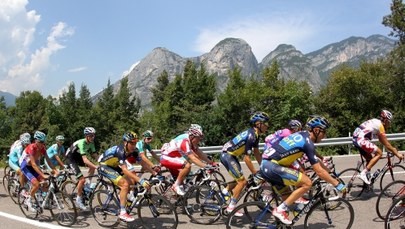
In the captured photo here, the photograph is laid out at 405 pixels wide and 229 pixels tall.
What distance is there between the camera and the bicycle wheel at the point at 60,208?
8.12 metres

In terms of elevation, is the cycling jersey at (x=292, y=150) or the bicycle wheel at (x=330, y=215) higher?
the cycling jersey at (x=292, y=150)

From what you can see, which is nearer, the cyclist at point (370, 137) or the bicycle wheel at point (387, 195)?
the bicycle wheel at point (387, 195)

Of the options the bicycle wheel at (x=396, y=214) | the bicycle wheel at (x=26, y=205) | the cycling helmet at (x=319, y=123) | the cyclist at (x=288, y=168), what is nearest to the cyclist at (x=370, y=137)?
the cycling helmet at (x=319, y=123)

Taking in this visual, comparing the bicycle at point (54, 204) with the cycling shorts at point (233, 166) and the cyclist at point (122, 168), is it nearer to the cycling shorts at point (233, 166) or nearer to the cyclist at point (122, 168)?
the cyclist at point (122, 168)

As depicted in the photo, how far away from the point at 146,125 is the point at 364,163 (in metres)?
47.7

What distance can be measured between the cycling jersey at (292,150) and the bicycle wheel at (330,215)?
92 cm

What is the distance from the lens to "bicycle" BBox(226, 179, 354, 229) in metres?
6.26

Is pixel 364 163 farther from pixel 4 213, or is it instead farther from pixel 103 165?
pixel 4 213

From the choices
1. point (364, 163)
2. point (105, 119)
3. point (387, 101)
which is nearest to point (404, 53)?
point (387, 101)

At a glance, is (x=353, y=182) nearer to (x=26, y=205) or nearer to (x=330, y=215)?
(x=330, y=215)

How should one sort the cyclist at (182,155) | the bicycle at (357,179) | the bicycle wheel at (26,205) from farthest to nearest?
1. the bicycle at (357,179)
2. the bicycle wheel at (26,205)
3. the cyclist at (182,155)

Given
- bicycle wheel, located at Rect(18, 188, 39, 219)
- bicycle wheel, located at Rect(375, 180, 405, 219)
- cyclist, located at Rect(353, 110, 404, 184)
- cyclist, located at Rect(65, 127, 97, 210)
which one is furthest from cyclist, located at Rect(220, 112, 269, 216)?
bicycle wheel, located at Rect(18, 188, 39, 219)

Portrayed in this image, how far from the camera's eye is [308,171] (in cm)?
873

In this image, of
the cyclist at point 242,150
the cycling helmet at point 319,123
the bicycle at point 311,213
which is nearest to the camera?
the bicycle at point 311,213
